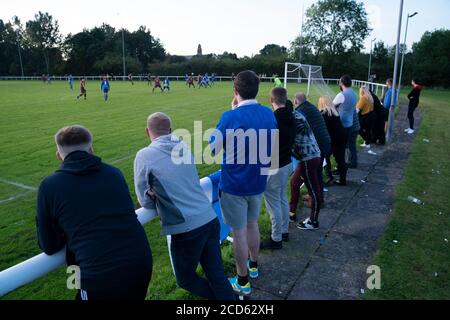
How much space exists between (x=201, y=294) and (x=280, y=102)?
2.21 meters

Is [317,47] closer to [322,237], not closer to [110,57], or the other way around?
[110,57]

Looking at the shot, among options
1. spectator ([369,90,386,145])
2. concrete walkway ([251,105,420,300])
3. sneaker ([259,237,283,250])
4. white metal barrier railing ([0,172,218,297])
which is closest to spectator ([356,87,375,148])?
spectator ([369,90,386,145])

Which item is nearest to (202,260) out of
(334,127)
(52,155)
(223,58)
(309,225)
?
(309,225)

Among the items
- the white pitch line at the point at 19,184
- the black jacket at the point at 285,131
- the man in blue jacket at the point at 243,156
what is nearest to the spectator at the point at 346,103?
the black jacket at the point at 285,131

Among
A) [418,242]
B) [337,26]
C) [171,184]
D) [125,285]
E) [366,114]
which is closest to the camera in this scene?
[125,285]

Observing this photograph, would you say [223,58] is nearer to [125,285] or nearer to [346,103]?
[346,103]

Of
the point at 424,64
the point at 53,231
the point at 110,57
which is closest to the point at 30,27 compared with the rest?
the point at 110,57

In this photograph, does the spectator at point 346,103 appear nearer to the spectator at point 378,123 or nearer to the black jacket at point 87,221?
the spectator at point 378,123

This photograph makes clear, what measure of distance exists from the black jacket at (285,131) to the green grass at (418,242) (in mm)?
1619

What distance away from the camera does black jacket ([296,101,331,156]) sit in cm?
505

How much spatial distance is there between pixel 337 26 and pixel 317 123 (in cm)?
6766

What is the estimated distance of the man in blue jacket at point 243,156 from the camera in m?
3.13

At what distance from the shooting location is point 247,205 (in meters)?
3.38

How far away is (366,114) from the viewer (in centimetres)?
996
